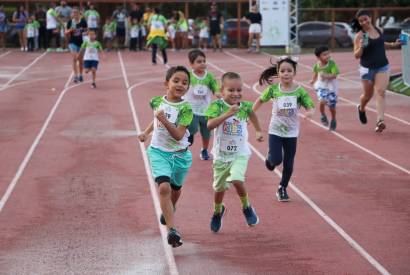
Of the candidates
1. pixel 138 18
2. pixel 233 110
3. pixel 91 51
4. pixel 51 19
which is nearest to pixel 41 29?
pixel 51 19

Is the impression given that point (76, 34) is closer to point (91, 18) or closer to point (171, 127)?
point (91, 18)

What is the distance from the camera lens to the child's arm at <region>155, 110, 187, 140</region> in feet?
27.6

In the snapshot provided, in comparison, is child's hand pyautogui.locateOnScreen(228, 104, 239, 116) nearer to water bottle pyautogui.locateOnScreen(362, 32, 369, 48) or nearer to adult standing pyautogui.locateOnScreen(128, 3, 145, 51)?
water bottle pyautogui.locateOnScreen(362, 32, 369, 48)

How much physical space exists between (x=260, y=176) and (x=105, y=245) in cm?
429

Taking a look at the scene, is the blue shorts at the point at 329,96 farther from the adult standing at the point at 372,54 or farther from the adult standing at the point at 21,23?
the adult standing at the point at 21,23

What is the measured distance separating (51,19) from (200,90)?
1000 inches

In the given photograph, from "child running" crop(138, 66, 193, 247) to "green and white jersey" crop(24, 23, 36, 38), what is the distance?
29.4m

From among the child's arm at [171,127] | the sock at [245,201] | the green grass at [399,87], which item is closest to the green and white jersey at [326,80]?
the green grass at [399,87]

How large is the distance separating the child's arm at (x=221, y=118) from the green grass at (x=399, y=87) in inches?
586

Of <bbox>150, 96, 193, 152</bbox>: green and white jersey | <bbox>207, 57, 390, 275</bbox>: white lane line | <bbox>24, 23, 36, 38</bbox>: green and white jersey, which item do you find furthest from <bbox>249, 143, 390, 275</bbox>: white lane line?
<bbox>24, 23, 36, 38</bbox>: green and white jersey

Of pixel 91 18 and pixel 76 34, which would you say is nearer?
pixel 76 34

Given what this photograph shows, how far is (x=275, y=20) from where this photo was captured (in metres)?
37.2

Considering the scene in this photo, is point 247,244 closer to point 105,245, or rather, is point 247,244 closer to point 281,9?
point 105,245

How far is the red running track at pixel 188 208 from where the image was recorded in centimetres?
830
